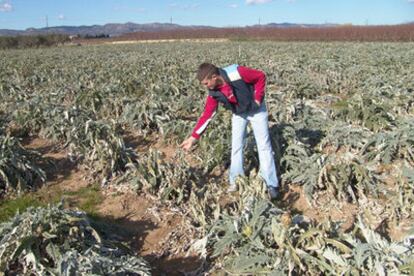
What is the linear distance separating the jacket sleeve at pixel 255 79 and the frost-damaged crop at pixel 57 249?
2.10 meters

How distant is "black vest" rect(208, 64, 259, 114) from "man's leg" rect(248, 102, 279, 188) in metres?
0.13

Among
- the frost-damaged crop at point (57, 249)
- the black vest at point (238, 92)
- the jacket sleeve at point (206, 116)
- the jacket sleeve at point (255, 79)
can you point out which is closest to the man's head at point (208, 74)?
the black vest at point (238, 92)

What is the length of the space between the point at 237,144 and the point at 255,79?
2.86 ft

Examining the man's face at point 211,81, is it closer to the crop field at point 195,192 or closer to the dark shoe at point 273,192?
the crop field at point 195,192

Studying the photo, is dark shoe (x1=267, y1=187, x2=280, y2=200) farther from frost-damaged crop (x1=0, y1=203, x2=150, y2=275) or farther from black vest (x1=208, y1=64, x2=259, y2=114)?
frost-damaged crop (x1=0, y1=203, x2=150, y2=275)

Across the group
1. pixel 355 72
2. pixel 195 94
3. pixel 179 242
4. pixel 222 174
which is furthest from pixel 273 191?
pixel 355 72

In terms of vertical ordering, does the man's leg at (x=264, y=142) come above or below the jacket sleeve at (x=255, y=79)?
below

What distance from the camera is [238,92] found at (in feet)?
16.0

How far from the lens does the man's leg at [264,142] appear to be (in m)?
5.08

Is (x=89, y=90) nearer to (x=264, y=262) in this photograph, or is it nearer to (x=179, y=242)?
(x=179, y=242)

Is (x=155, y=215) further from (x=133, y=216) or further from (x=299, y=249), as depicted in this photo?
(x=299, y=249)

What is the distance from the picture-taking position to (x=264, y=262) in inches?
138

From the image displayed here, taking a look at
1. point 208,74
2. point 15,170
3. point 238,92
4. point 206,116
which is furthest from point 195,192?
point 15,170

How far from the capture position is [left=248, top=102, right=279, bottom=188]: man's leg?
5.08 meters
